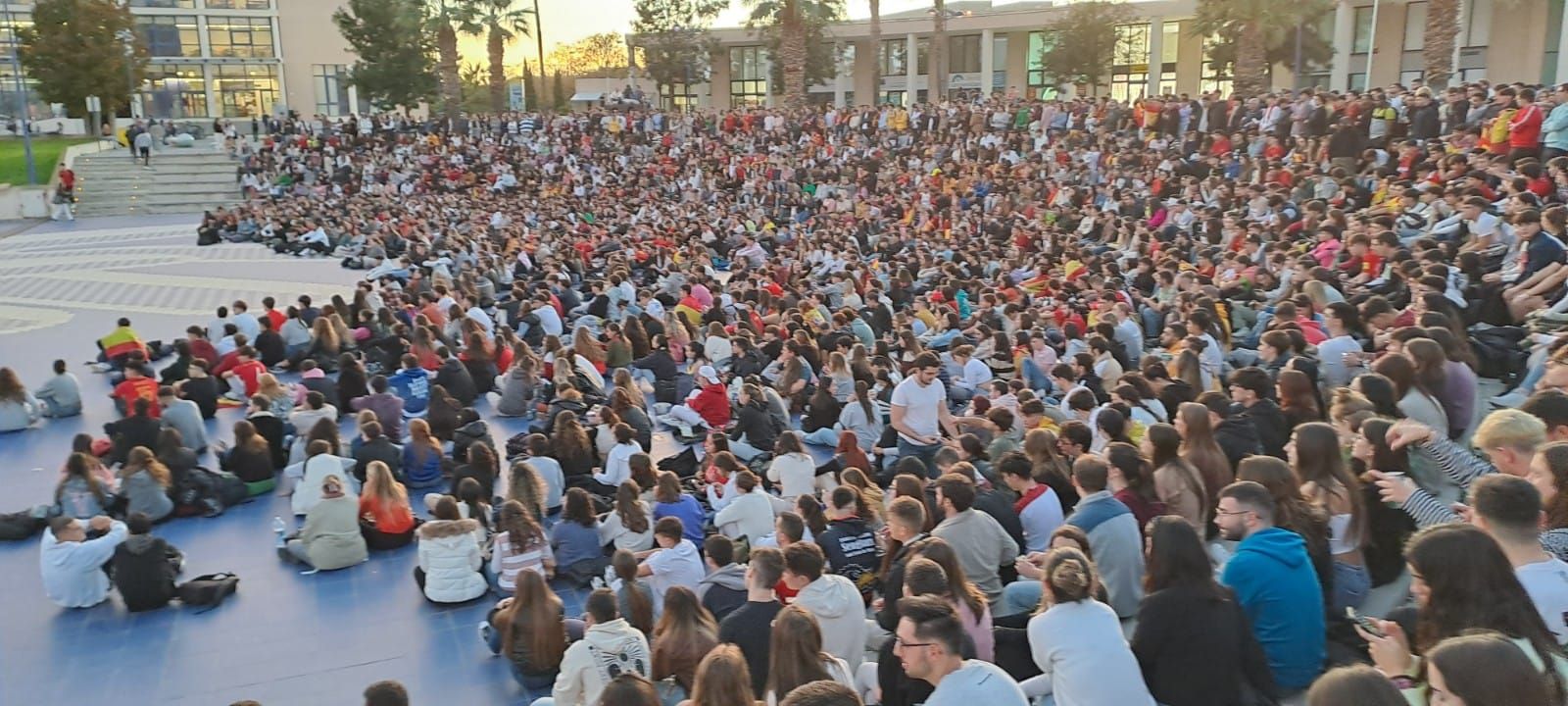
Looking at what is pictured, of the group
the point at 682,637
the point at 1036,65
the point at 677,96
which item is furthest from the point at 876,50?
the point at 682,637

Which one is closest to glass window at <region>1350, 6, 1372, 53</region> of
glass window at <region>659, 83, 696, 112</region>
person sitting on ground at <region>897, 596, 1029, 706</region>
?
glass window at <region>659, 83, 696, 112</region>

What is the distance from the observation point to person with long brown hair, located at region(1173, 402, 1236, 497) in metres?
6.71

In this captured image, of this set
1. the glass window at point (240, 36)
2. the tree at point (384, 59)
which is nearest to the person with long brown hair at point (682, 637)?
the tree at point (384, 59)

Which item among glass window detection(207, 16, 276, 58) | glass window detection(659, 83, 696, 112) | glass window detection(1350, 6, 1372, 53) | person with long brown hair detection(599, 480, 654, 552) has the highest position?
glass window detection(207, 16, 276, 58)

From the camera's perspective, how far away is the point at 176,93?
60.9 meters

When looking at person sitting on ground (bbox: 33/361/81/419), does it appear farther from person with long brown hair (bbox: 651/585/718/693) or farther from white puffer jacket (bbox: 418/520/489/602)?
person with long brown hair (bbox: 651/585/718/693)

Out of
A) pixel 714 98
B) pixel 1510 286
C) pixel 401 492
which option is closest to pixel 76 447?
pixel 401 492

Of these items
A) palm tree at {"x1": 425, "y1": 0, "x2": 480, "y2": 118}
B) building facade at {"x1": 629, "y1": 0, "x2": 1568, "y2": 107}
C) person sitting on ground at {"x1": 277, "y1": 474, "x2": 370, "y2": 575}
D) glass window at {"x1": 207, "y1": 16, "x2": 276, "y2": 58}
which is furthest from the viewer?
glass window at {"x1": 207, "y1": 16, "x2": 276, "y2": 58}

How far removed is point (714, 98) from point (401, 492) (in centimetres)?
5448

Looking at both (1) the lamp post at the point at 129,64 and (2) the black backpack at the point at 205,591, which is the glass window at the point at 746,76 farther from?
(2) the black backpack at the point at 205,591

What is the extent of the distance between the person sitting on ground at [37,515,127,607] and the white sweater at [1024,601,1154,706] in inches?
277

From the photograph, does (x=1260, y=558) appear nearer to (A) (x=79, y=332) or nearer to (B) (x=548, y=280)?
(B) (x=548, y=280)

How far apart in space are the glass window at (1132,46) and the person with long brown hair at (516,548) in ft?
151

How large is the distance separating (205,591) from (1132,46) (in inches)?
1936
